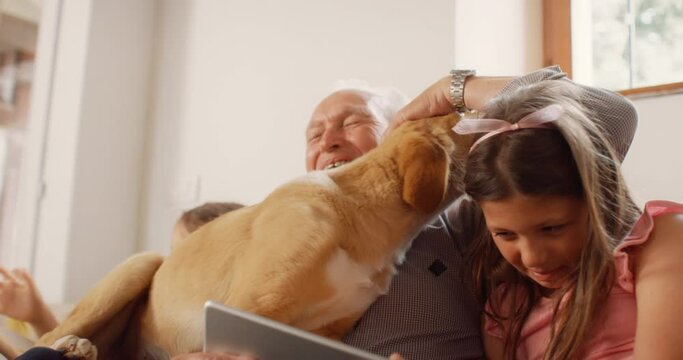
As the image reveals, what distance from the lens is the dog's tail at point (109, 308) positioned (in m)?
1.22

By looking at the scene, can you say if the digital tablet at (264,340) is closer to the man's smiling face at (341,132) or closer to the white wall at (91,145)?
the man's smiling face at (341,132)

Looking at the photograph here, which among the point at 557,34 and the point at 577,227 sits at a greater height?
the point at 557,34

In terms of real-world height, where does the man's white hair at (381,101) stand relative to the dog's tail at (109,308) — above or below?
above

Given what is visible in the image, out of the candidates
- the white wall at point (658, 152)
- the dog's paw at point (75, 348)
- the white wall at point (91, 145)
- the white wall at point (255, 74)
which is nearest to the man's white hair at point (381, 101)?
the white wall at point (255, 74)

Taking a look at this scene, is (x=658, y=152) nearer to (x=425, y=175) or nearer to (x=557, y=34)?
(x=557, y=34)

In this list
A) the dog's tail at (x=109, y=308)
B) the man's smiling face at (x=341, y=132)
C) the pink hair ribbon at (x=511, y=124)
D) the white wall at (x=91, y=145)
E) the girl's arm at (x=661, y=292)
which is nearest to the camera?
the girl's arm at (x=661, y=292)

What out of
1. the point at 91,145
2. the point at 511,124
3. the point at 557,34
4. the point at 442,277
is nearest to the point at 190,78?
the point at 91,145

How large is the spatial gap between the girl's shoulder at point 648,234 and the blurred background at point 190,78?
1.00m

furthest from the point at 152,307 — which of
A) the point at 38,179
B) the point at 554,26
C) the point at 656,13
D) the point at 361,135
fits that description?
the point at 38,179

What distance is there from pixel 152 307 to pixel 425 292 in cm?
56

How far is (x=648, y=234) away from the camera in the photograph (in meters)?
0.90

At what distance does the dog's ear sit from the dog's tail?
0.62 metres

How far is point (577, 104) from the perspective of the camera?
1024 mm

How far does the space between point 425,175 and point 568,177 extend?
25 cm
